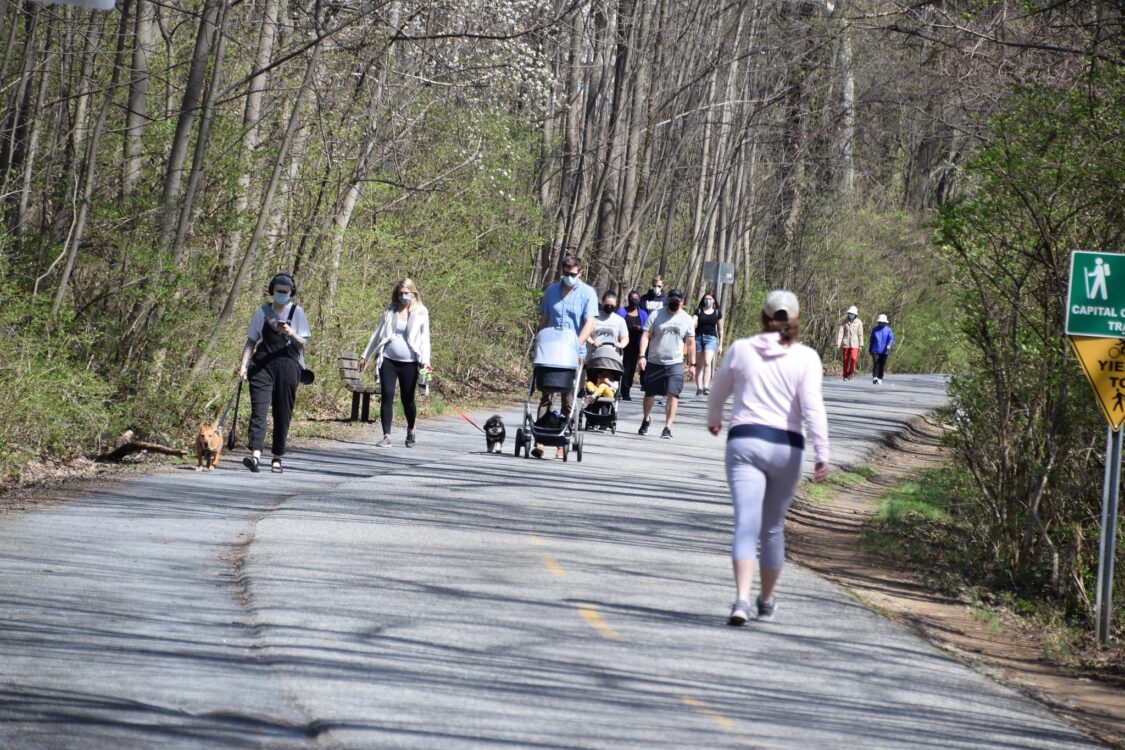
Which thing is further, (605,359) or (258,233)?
(605,359)

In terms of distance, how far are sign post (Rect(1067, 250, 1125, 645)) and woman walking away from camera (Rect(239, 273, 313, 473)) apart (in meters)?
7.70

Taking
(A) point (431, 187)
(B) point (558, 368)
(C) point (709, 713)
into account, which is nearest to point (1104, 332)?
(C) point (709, 713)

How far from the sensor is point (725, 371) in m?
9.81

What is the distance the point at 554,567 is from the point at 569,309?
7.05 meters

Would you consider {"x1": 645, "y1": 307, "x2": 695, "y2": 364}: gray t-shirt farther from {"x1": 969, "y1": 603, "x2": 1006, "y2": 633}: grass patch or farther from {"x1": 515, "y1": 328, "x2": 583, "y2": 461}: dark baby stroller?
{"x1": 969, "y1": 603, "x2": 1006, "y2": 633}: grass patch

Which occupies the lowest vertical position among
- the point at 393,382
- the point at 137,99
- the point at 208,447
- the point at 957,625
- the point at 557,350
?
the point at 957,625

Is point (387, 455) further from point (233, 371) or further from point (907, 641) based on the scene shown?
point (907, 641)

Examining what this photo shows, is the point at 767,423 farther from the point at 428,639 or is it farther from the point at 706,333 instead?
the point at 706,333

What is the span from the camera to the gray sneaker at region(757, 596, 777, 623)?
10.0 m

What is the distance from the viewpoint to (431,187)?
27.9m

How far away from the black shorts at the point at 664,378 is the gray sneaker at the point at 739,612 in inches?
529

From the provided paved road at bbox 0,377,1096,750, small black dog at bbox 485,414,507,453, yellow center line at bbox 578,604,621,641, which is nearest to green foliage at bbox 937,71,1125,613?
paved road at bbox 0,377,1096,750

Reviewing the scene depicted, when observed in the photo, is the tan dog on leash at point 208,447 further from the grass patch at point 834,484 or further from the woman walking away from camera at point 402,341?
the grass patch at point 834,484

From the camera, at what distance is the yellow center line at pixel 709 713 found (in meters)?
7.29
